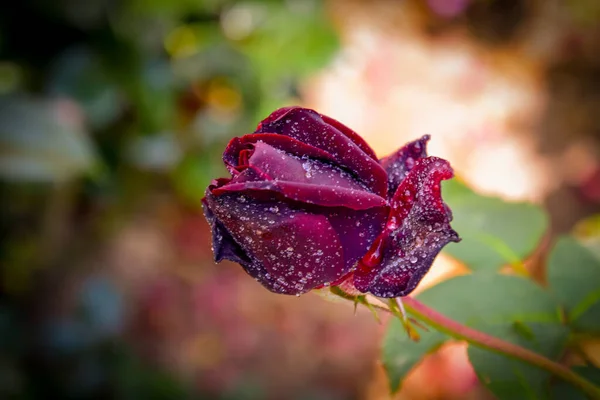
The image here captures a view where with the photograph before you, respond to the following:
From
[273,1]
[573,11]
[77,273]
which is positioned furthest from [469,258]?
[573,11]

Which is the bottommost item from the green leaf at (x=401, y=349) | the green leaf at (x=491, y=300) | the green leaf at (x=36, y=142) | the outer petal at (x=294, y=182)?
the green leaf at (x=401, y=349)

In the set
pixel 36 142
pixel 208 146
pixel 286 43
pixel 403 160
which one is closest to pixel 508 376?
pixel 403 160

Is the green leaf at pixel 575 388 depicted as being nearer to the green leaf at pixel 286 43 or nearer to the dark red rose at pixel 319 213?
the dark red rose at pixel 319 213

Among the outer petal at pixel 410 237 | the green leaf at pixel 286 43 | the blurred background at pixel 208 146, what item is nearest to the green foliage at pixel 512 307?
the outer petal at pixel 410 237

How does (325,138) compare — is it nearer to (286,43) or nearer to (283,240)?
(283,240)

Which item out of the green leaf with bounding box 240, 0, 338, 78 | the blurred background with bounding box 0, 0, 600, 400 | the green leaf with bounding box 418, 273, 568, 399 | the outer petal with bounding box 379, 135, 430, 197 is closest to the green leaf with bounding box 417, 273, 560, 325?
the green leaf with bounding box 418, 273, 568, 399

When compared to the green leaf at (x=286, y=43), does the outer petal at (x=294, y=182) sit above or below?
below

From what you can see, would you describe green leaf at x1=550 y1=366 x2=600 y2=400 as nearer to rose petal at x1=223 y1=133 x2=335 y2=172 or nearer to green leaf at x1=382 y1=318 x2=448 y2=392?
green leaf at x1=382 y1=318 x2=448 y2=392
